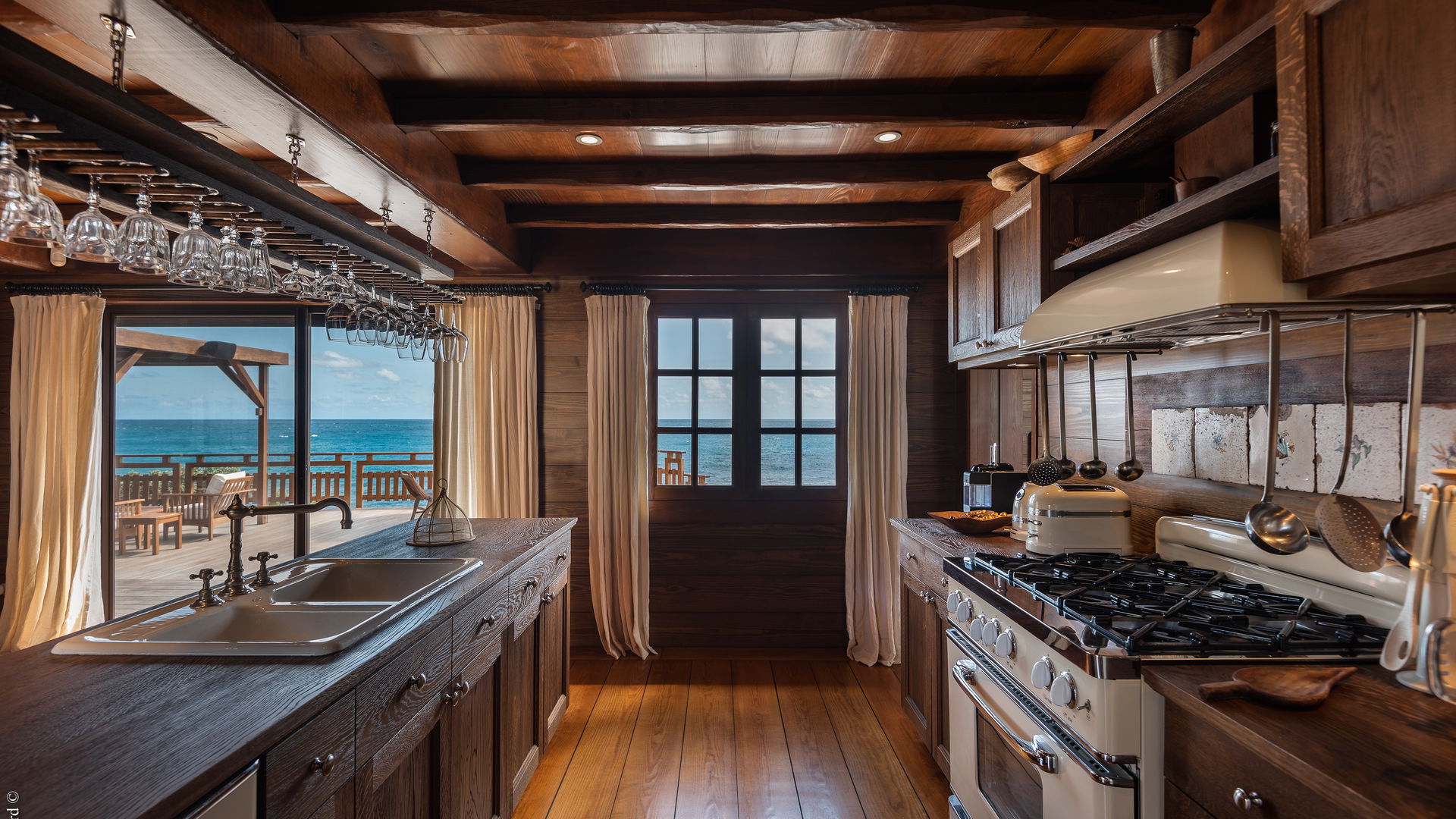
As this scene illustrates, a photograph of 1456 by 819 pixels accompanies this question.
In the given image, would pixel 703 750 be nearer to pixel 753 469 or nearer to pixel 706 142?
pixel 753 469

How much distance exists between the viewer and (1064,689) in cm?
144

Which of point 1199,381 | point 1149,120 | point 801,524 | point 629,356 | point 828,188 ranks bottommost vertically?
point 801,524

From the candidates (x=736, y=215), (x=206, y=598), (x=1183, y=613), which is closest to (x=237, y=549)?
(x=206, y=598)

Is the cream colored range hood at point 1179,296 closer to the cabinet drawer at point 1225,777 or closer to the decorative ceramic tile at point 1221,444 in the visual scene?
the decorative ceramic tile at point 1221,444

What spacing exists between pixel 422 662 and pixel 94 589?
378 cm

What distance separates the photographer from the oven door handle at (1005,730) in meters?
1.51

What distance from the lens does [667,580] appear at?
4066 millimetres

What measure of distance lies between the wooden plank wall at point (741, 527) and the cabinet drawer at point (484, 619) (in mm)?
1746

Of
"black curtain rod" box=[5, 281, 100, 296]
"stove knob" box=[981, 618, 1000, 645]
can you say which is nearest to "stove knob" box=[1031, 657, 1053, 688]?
"stove knob" box=[981, 618, 1000, 645]

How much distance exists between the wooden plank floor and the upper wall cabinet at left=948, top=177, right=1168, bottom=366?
165 cm

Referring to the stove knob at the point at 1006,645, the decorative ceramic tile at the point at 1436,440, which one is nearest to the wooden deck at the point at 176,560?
the stove knob at the point at 1006,645

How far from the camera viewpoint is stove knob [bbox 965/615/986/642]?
6.44ft

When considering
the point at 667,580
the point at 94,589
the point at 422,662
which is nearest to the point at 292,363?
the point at 94,589

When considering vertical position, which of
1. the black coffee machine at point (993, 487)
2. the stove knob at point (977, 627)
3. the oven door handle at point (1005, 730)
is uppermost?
the black coffee machine at point (993, 487)
